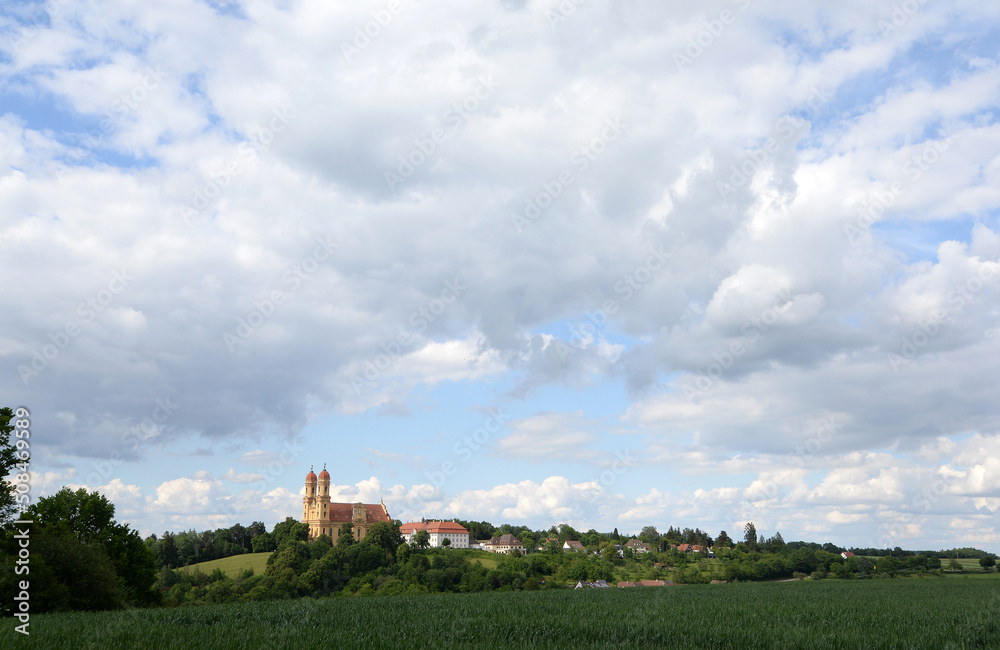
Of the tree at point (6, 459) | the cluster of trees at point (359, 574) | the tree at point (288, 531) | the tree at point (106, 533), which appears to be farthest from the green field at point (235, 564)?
the tree at point (6, 459)

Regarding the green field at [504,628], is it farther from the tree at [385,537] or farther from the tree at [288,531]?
the tree at [288,531]

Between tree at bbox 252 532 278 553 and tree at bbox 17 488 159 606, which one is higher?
tree at bbox 17 488 159 606

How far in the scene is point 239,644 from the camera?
1462 centimetres

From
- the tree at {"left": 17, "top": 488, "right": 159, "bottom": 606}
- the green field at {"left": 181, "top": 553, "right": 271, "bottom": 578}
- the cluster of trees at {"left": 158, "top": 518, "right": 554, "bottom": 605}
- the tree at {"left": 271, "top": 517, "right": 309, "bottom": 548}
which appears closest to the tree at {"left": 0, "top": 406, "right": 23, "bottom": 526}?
the tree at {"left": 17, "top": 488, "right": 159, "bottom": 606}

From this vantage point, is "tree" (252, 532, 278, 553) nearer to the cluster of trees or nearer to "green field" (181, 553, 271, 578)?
"green field" (181, 553, 271, 578)

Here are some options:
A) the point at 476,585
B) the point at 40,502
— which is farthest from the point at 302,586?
the point at 40,502

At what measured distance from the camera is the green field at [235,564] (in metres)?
142

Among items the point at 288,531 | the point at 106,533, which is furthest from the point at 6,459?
the point at 288,531

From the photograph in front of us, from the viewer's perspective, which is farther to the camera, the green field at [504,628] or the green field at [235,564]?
the green field at [235,564]

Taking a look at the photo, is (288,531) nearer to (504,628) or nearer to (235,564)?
(235,564)

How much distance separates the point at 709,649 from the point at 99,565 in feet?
127

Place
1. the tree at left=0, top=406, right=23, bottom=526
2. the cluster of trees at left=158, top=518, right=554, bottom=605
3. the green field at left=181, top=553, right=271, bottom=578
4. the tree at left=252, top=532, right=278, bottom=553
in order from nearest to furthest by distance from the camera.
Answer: the tree at left=0, top=406, right=23, bottom=526 → the cluster of trees at left=158, top=518, right=554, bottom=605 → the green field at left=181, top=553, right=271, bottom=578 → the tree at left=252, top=532, right=278, bottom=553

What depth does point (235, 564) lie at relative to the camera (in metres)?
152

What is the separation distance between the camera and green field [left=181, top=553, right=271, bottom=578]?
14225 centimetres
